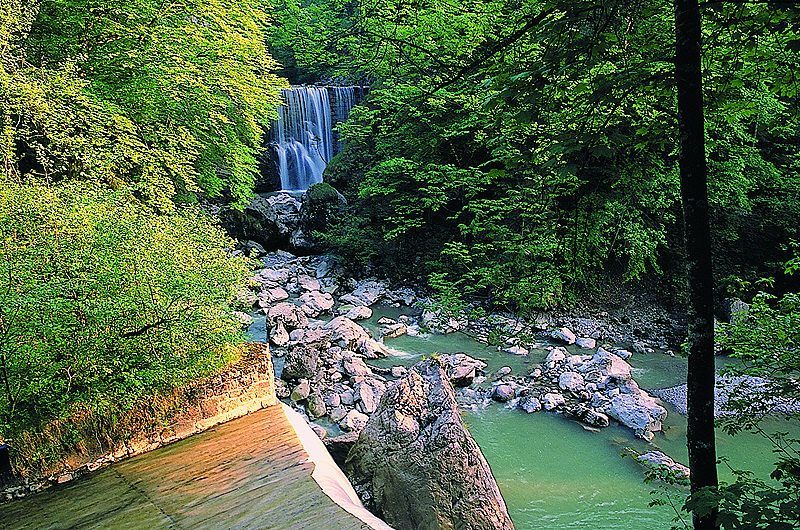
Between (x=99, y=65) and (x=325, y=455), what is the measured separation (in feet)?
23.1

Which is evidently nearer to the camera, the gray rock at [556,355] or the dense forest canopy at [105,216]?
the dense forest canopy at [105,216]

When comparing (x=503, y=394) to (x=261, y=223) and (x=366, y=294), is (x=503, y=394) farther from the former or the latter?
(x=261, y=223)

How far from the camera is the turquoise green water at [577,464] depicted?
202 inches

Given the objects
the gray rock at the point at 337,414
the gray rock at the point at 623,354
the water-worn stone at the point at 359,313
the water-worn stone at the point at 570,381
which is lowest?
the gray rock at the point at 623,354

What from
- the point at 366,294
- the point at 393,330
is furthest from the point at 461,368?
the point at 366,294

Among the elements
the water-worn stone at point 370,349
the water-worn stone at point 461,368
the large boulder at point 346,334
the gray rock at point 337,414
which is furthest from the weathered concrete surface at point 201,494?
the large boulder at point 346,334

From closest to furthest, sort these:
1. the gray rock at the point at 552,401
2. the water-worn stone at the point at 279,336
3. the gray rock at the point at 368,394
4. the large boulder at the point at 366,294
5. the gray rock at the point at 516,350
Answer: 1. the gray rock at the point at 368,394
2. the gray rock at the point at 552,401
3. the water-worn stone at the point at 279,336
4. the gray rock at the point at 516,350
5. the large boulder at the point at 366,294

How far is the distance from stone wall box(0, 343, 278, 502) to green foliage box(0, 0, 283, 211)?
9.28ft

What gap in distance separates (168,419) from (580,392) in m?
6.13

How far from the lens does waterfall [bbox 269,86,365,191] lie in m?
20.3

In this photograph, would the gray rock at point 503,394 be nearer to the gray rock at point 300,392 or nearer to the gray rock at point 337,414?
the gray rock at point 337,414

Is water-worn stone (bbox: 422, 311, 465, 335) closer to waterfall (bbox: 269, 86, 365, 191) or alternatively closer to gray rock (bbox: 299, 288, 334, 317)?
gray rock (bbox: 299, 288, 334, 317)

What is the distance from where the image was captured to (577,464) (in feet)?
20.2

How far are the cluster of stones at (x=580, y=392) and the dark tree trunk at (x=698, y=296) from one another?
5226 millimetres
